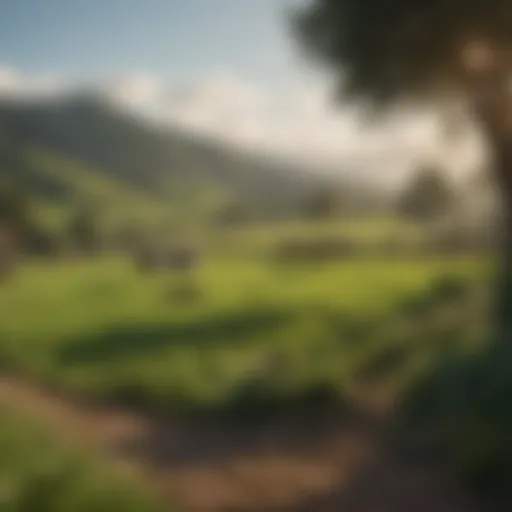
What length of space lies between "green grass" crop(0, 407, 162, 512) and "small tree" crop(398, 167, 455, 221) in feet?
3.37

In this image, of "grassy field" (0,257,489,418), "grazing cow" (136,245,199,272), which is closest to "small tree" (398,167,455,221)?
"grassy field" (0,257,489,418)

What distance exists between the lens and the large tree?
70.4 inches

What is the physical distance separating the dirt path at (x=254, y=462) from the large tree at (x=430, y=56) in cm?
49

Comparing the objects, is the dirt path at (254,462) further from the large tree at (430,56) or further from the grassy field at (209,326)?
the large tree at (430,56)

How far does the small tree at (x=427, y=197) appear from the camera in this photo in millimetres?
1739

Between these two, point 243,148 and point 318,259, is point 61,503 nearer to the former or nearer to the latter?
point 318,259

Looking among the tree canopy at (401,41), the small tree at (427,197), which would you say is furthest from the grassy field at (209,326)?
the tree canopy at (401,41)

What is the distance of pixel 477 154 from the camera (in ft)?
5.94

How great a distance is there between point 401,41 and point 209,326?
1075 millimetres

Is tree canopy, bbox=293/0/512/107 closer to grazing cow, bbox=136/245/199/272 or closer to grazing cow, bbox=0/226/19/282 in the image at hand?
grazing cow, bbox=136/245/199/272

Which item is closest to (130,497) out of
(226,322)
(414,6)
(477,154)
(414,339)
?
(226,322)

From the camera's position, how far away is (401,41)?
6.41ft

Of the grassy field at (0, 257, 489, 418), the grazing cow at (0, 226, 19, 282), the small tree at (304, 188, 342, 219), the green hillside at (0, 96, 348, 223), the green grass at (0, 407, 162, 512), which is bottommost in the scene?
the green grass at (0, 407, 162, 512)

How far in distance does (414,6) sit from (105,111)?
1.01 meters
